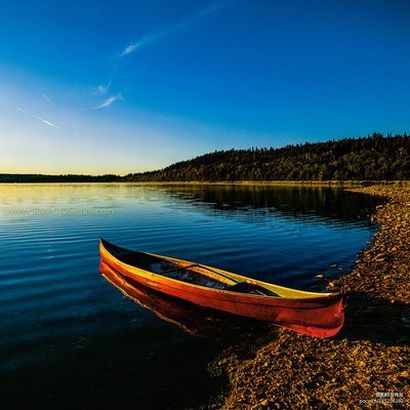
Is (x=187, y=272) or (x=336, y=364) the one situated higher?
(x=187, y=272)

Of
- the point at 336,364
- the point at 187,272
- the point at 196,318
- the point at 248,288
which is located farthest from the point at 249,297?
the point at 187,272

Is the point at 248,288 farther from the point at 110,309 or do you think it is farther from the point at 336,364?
the point at 110,309

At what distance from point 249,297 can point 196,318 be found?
8.68 feet

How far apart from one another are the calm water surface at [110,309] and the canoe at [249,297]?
0.97 metres

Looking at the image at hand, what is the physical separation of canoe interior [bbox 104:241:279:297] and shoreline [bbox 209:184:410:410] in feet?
6.54

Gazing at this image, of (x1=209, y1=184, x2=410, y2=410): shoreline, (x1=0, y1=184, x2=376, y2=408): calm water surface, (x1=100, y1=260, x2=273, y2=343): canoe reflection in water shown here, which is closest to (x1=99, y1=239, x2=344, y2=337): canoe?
(x1=100, y1=260, x2=273, y2=343): canoe reflection in water

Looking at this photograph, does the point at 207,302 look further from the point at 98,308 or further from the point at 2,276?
the point at 2,276

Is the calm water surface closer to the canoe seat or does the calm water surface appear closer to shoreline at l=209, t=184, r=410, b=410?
shoreline at l=209, t=184, r=410, b=410

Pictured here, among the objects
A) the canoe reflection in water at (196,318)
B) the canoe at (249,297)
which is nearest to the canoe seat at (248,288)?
the canoe at (249,297)

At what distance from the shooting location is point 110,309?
14625 mm

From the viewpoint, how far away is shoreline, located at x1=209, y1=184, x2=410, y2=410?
26.0 feet

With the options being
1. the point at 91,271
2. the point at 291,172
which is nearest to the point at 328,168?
the point at 291,172

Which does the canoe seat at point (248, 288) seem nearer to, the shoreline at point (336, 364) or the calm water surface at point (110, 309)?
the calm water surface at point (110, 309)

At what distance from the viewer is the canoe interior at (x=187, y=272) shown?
45.4 feet
